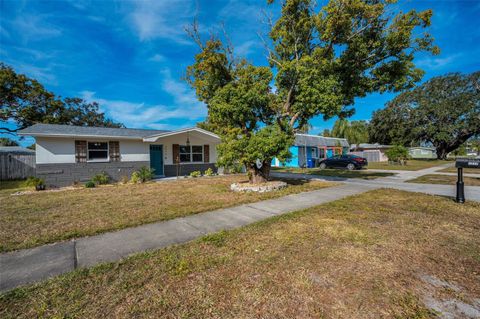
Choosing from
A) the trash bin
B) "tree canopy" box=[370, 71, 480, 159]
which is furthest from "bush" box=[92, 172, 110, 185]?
"tree canopy" box=[370, 71, 480, 159]

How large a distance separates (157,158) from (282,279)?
537 inches

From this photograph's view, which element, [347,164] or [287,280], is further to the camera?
[347,164]

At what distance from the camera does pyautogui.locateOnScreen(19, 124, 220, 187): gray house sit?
10602 millimetres

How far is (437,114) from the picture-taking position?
35188 millimetres

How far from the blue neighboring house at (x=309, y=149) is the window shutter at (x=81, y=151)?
1790cm

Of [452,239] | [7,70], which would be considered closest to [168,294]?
[452,239]

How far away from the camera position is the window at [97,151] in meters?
11.8

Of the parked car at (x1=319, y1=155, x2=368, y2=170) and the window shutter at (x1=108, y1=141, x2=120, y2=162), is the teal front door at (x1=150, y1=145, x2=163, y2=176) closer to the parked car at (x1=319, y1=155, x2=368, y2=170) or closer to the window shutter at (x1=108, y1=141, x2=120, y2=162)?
the window shutter at (x1=108, y1=141, x2=120, y2=162)

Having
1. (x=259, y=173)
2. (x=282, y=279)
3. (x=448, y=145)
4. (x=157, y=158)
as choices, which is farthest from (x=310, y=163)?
(x=448, y=145)

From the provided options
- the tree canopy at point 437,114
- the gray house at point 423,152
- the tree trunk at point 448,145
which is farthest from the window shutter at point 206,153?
the gray house at point 423,152

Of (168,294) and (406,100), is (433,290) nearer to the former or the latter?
(168,294)

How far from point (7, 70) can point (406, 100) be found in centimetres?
5608

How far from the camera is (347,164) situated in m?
19.9

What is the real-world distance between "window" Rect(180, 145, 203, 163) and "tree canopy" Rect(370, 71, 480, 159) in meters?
39.4
